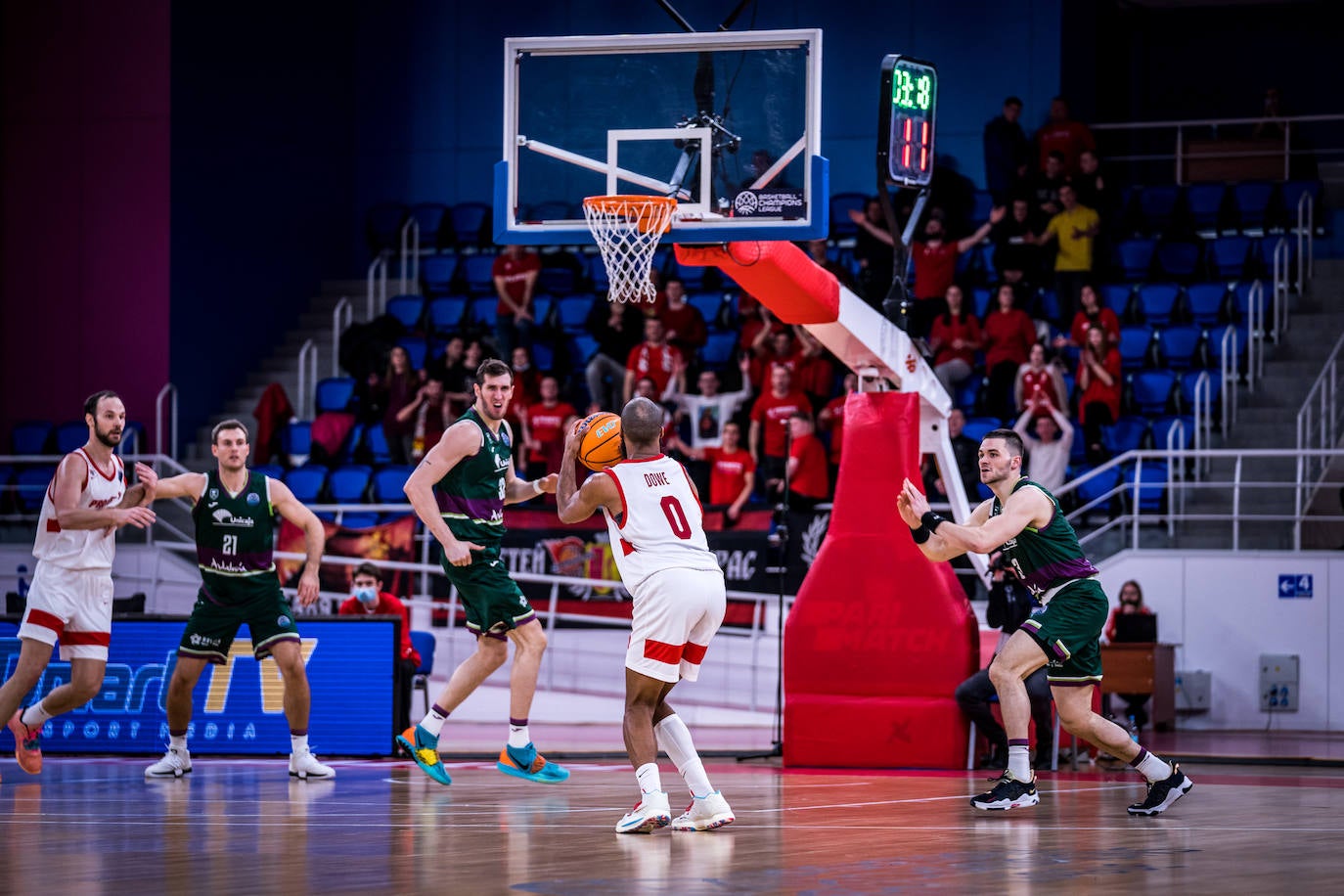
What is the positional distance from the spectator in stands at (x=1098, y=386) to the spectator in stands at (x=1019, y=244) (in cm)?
157

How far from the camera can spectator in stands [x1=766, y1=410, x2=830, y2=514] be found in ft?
52.2

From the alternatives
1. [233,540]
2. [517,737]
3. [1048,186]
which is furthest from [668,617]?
[1048,186]

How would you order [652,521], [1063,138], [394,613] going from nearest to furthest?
1. [652,521]
2. [394,613]
3. [1063,138]

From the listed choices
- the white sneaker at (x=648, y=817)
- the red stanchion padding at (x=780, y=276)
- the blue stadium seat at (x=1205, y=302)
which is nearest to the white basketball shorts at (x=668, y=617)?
the white sneaker at (x=648, y=817)

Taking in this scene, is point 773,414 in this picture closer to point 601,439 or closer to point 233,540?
point 233,540

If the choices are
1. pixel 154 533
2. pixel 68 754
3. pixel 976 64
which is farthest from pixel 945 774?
pixel 976 64

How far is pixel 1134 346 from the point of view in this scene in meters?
18.5

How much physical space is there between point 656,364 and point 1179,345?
18.0ft

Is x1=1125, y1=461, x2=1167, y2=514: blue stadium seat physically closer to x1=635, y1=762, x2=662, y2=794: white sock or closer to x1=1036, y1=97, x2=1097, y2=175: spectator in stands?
x1=1036, y1=97, x2=1097, y2=175: spectator in stands

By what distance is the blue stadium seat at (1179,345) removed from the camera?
1830 centimetres

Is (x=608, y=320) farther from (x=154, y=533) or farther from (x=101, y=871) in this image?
(x=101, y=871)

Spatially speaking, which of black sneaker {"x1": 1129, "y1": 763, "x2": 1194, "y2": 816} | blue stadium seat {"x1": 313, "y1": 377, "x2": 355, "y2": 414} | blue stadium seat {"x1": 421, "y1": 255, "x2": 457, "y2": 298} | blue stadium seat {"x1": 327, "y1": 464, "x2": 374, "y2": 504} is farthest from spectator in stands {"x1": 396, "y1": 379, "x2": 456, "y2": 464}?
black sneaker {"x1": 1129, "y1": 763, "x2": 1194, "y2": 816}

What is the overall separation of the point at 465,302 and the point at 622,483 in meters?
13.4

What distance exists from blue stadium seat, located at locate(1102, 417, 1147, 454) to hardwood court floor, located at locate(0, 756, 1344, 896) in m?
6.85
